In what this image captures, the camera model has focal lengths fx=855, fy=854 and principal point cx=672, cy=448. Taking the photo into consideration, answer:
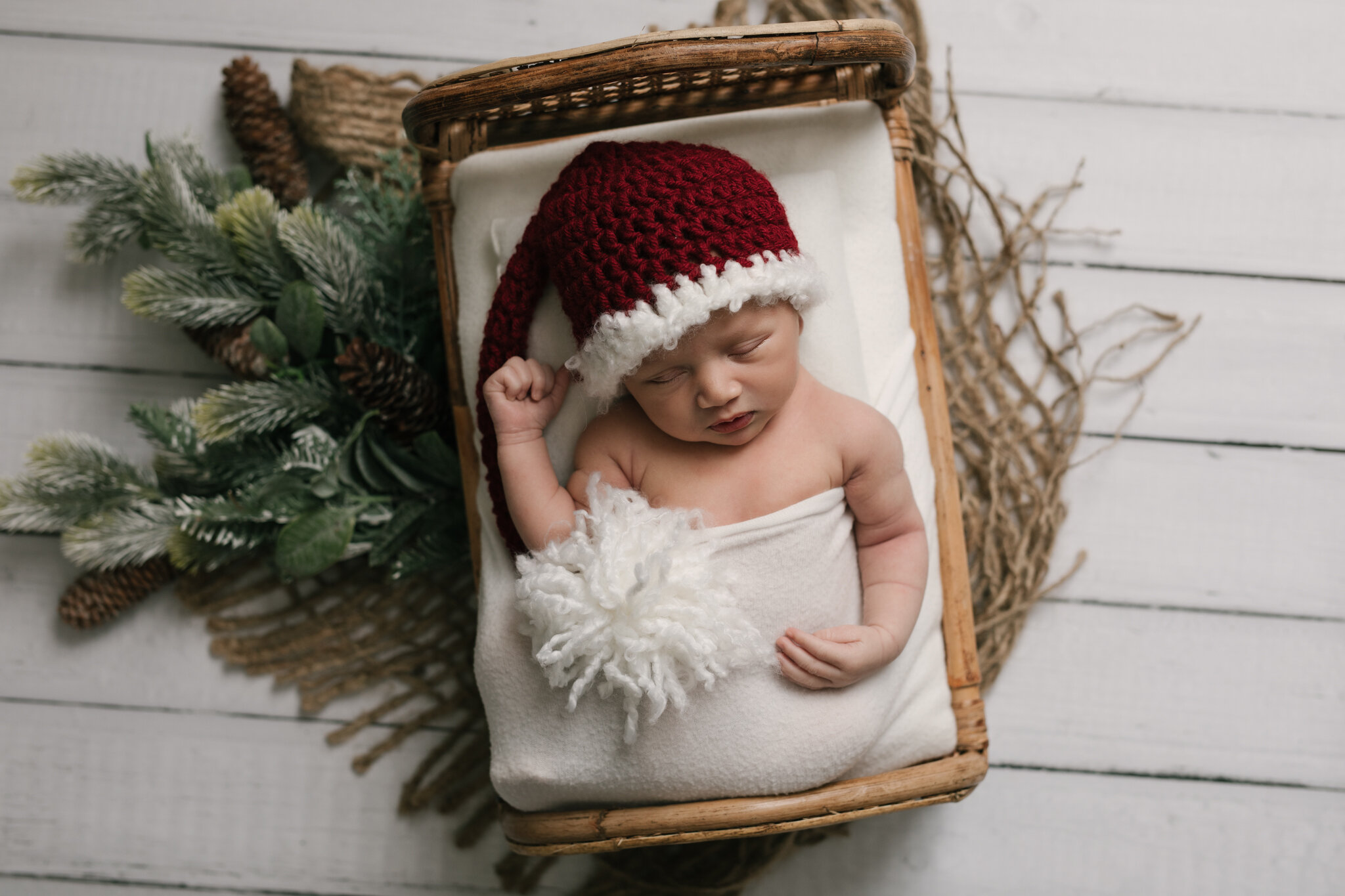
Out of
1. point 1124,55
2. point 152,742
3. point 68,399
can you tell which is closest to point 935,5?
point 1124,55

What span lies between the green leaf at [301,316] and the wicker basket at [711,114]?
0.16 metres

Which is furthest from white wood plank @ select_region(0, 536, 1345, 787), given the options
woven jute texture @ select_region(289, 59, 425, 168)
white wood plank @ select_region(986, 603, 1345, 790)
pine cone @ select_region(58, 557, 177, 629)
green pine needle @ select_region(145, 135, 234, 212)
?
woven jute texture @ select_region(289, 59, 425, 168)

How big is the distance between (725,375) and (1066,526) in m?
0.70

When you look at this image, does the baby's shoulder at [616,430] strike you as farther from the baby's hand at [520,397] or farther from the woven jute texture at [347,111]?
the woven jute texture at [347,111]

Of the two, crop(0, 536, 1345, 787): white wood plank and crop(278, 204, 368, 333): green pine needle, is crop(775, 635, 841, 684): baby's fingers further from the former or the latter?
crop(278, 204, 368, 333): green pine needle

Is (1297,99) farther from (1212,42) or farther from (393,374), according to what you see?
(393,374)

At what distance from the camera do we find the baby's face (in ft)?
2.85

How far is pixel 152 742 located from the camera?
1287 millimetres

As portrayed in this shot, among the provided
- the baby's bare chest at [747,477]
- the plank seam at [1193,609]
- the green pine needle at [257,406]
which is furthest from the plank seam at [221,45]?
the plank seam at [1193,609]

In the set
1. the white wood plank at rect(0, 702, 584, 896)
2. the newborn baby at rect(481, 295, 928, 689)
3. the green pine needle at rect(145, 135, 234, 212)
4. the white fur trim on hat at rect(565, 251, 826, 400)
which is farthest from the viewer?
the white wood plank at rect(0, 702, 584, 896)

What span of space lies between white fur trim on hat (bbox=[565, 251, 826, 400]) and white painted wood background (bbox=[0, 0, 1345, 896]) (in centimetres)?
66

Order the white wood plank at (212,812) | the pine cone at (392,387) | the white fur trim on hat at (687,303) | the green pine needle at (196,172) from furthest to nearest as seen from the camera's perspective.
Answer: the white wood plank at (212,812) → the green pine needle at (196,172) → the pine cone at (392,387) → the white fur trim on hat at (687,303)

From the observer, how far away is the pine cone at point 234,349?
1164 mm

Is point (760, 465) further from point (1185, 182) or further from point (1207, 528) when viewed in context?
point (1185, 182)
